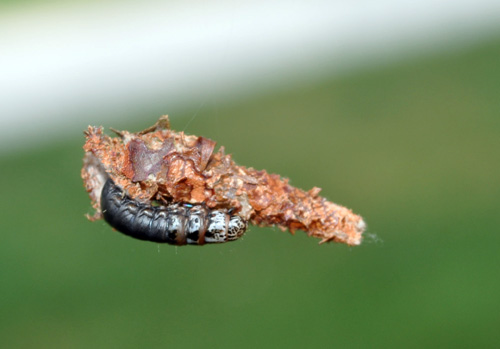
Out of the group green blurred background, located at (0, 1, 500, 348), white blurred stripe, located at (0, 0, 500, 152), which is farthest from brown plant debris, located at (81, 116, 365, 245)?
white blurred stripe, located at (0, 0, 500, 152)

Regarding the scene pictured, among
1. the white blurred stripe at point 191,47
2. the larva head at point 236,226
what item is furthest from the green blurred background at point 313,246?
the larva head at point 236,226

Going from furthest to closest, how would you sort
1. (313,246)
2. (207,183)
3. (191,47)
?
(191,47), (313,246), (207,183)

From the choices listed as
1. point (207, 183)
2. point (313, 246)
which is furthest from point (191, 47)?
point (207, 183)

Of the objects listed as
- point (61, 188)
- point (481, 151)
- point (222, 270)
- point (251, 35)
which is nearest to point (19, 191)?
point (61, 188)

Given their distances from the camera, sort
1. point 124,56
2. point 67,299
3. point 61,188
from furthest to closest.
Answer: point 124,56 < point 61,188 < point 67,299

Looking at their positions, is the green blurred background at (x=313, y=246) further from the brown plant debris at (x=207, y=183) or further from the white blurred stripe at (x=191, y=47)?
the brown plant debris at (x=207, y=183)

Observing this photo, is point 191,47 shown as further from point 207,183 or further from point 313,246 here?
point 207,183

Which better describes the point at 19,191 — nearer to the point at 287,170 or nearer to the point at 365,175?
the point at 287,170
